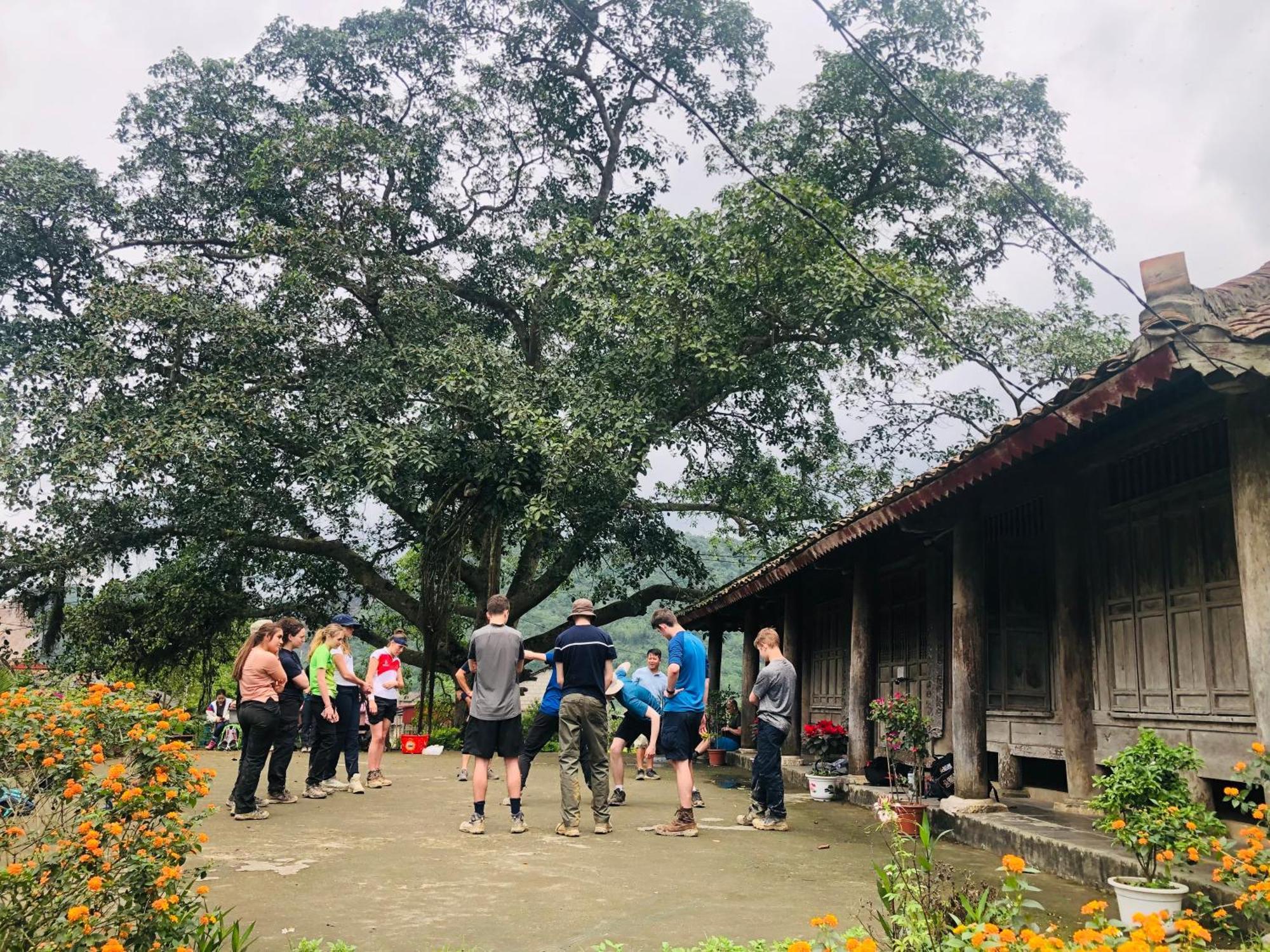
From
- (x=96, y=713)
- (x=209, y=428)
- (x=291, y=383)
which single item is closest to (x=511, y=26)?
(x=291, y=383)

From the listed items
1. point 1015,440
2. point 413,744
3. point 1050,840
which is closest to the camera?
point 1015,440

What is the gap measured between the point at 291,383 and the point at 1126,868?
15622 mm

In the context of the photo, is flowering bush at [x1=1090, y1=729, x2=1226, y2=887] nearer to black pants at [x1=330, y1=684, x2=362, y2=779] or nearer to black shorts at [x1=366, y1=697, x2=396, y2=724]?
black pants at [x1=330, y1=684, x2=362, y2=779]

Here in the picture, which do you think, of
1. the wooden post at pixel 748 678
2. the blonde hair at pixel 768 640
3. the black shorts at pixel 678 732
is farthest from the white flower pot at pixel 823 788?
the wooden post at pixel 748 678

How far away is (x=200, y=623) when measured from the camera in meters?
21.3

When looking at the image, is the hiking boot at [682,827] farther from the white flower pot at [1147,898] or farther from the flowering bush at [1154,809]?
the white flower pot at [1147,898]

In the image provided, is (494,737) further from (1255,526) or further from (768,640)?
(1255,526)

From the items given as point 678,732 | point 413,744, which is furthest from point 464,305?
point 678,732

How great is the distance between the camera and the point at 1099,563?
8.11m

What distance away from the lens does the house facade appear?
5.25 meters

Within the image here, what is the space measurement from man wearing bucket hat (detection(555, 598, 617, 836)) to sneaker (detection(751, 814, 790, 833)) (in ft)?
4.14

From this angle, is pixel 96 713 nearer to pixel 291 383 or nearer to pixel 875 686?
pixel 875 686

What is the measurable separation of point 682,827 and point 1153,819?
147 inches

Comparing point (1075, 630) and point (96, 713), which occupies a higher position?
point (1075, 630)
